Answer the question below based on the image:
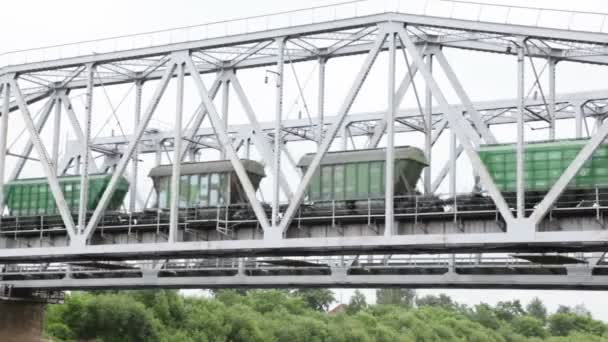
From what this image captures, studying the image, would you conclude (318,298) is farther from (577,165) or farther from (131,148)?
(577,165)

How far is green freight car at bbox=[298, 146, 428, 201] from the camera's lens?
4106 centimetres

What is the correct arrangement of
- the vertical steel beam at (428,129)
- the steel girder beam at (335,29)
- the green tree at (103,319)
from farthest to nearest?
the green tree at (103,319)
the vertical steel beam at (428,129)
the steel girder beam at (335,29)

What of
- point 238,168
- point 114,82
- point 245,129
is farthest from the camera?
point 245,129

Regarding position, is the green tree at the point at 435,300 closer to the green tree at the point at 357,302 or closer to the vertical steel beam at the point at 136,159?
the green tree at the point at 357,302

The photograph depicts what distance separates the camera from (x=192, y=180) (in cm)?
4588

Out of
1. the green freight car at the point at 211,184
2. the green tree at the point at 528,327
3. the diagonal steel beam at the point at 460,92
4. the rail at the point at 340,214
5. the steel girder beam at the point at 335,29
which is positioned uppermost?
the steel girder beam at the point at 335,29

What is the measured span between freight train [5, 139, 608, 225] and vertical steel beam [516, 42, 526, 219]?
6.18ft

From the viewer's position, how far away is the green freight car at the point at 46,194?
168ft

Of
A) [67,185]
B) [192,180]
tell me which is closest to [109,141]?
[67,185]

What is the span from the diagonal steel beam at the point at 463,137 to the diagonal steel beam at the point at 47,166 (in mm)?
16752

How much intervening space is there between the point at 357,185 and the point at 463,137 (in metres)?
7.89

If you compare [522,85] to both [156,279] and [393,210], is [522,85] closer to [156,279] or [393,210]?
[393,210]

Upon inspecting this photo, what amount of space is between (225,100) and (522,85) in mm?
16174

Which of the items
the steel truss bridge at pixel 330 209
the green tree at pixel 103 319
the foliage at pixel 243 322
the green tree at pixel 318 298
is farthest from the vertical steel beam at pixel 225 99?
the green tree at pixel 318 298
